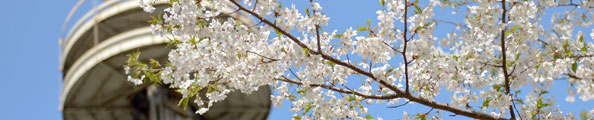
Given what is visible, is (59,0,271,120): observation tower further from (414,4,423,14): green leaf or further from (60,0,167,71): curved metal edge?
(414,4,423,14): green leaf

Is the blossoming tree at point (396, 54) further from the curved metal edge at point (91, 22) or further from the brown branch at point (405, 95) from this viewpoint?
the curved metal edge at point (91, 22)

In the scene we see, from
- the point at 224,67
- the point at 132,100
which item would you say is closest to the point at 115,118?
the point at 132,100

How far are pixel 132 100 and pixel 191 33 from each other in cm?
863

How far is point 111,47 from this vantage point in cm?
1158

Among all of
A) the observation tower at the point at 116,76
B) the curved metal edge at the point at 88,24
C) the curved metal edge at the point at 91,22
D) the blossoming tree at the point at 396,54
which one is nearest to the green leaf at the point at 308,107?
the blossoming tree at the point at 396,54

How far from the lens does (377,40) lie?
5.01 metres

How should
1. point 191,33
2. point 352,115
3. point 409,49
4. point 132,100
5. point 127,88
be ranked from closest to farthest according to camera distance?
point 409,49 → point 191,33 → point 352,115 → point 127,88 → point 132,100

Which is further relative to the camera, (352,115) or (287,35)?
(352,115)

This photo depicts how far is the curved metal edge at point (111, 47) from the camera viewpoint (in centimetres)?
1133

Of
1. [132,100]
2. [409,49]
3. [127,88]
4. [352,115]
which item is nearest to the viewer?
[409,49]

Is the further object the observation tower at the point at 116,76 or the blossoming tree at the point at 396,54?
the observation tower at the point at 116,76

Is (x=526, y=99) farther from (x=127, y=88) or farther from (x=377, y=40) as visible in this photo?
(x=127, y=88)

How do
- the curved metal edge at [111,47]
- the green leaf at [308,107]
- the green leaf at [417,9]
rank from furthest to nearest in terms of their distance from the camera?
the curved metal edge at [111,47], the green leaf at [308,107], the green leaf at [417,9]

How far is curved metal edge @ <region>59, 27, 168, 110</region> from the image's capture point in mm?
11328
